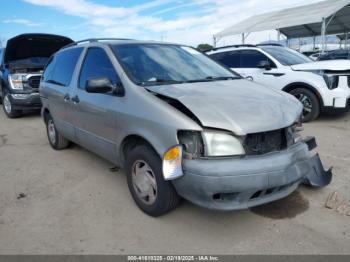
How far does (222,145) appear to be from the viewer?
2.56 m

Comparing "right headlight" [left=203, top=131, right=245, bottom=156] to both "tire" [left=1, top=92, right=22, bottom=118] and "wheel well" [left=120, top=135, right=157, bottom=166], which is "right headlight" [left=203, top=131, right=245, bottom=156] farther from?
"tire" [left=1, top=92, right=22, bottom=118]

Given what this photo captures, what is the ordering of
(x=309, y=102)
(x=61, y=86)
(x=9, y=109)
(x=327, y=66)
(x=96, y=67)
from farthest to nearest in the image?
1. (x=9, y=109)
2. (x=309, y=102)
3. (x=327, y=66)
4. (x=61, y=86)
5. (x=96, y=67)

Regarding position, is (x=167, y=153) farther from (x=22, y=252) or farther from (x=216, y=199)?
(x=22, y=252)

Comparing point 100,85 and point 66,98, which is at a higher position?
point 100,85

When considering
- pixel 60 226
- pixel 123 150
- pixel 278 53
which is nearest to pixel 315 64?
pixel 278 53

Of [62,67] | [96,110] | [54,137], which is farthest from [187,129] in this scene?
[54,137]

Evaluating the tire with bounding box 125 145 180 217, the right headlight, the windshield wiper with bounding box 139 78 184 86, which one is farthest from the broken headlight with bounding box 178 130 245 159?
the windshield wiper with bounding box 139 78 184 86

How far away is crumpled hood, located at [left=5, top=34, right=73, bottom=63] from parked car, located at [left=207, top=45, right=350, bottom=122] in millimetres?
5108

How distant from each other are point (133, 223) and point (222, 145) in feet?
3.97

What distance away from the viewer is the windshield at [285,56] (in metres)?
7.38

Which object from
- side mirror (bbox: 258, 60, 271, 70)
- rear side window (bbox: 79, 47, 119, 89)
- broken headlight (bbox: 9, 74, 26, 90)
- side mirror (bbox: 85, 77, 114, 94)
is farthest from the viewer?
broken headlight (bbox: 9, 74, 26, 90)

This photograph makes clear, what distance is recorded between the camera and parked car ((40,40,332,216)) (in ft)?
8.33

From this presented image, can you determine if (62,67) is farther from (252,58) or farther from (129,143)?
(252,58)

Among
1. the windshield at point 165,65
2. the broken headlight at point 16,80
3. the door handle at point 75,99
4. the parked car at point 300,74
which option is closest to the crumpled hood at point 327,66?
the parked car at point 300,74
